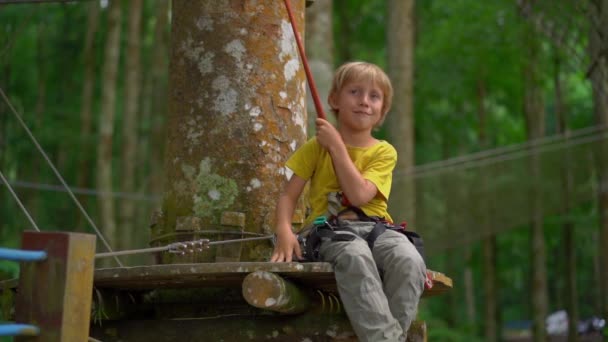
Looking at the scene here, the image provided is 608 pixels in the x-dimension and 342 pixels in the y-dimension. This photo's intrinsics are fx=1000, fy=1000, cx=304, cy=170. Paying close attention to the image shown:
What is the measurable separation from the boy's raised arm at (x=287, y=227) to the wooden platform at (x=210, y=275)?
0.41 ft

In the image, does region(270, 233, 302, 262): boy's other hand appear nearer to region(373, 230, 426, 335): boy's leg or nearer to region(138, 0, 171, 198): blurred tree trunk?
region(373, 230, 426, 335): boy's leg

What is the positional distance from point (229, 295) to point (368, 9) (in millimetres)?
16614

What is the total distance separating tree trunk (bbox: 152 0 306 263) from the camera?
4.94m

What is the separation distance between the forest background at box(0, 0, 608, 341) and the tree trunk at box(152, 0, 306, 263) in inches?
136

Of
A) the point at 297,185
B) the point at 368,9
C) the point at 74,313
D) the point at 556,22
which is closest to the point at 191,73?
the point at 297,185

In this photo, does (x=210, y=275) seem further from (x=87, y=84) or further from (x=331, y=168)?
(x=87, y=84)

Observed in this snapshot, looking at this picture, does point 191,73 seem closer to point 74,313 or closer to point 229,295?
A: point 229,295

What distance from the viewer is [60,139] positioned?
2075 cm

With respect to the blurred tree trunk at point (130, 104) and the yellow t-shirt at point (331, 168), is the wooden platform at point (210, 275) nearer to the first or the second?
the yellow t-shirt at point (331, 168)

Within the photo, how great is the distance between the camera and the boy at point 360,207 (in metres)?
3.95

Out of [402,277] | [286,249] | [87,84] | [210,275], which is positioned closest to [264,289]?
[210,275]

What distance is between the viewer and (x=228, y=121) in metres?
5.01

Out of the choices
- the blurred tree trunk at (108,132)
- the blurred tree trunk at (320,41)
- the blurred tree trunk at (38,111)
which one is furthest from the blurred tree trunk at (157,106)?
the blurred tree trunk at (320,41)

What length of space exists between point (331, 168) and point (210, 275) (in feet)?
2.52
